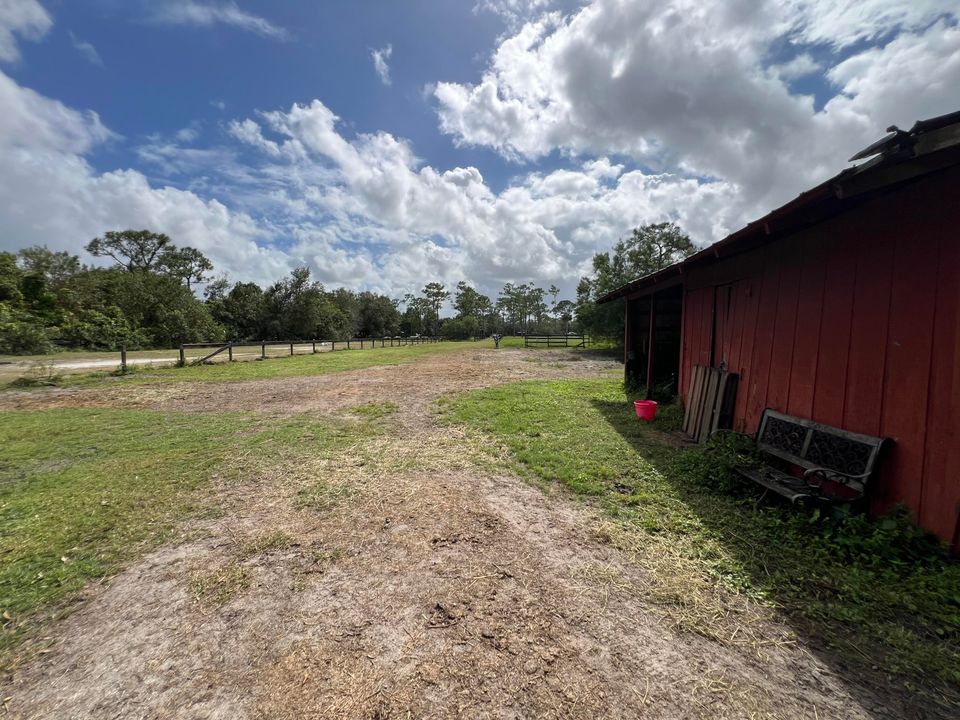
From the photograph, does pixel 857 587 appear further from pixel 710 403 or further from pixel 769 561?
pixel 710 403

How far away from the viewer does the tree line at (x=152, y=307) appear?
2516 cm

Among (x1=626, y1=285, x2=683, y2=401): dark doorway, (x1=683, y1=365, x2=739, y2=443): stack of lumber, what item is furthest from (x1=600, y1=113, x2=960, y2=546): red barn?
(x1=626, y1=285, x2=683, y2=401): dark doorway

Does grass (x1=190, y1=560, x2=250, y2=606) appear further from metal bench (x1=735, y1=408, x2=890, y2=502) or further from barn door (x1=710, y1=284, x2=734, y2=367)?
barn door (x1=710, y1=284, x2=734, y2=367)

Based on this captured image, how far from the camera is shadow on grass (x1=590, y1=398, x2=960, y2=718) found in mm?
1778

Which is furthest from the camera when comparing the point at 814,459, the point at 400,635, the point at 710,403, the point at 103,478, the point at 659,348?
the point at 659,348

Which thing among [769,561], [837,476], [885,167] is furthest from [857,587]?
[885,167]

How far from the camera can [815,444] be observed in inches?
141

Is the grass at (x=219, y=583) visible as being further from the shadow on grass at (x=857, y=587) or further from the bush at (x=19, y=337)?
the bush at (x=19, y=337)

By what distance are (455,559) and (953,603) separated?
3.12 metres

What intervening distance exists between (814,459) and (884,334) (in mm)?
1275

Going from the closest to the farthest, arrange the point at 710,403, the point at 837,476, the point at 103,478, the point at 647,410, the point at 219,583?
the point at 219,583, the point at 837,476, the point at 103,478, the point at 710,403, the point at 647,410

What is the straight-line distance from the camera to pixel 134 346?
3011 centimetres

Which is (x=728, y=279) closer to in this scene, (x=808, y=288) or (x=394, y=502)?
(x=808, y=288)

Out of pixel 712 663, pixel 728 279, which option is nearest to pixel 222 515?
pixel 712 663
